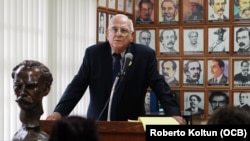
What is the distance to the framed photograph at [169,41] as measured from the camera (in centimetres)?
593

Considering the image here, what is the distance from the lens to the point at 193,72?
5891 mm

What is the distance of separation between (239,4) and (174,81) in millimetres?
1196

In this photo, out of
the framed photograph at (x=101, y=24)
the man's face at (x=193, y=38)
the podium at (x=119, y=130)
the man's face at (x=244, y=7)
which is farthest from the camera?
the man's face at (x=193, y=38)

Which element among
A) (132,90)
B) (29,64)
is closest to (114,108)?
(132,90)

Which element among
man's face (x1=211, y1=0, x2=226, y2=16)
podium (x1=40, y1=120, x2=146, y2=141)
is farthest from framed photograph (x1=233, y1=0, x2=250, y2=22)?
podium (x1=40, y1=120, x2=146, y2=141)

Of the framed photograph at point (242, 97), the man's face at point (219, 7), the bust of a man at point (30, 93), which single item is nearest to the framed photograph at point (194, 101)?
the framed photograph at point (242, 97)

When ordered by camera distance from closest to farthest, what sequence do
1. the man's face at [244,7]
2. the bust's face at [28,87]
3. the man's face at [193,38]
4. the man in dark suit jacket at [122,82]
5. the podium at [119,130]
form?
1. the bust's face at [28,87]
2. the podium at [119,130]
3. the man in dark suit jacket at [122,82]
4. the man's face at [244,7]
5. the man's face at [193,38]

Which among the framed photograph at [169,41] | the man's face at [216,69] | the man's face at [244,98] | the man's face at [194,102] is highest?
the framed photograph at [169,41]

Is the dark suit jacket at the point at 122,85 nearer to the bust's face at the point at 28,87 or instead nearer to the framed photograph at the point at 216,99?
the bust's face at the point at 28,87

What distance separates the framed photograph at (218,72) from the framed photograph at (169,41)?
0.44 metres

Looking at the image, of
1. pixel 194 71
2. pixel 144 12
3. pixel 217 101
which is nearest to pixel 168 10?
pixel 144 12

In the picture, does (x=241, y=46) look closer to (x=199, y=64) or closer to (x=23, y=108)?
(x=199, y=64)

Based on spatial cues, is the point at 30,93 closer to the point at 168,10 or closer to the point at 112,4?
the point at 112,4

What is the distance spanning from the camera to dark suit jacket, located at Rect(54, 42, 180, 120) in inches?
116
